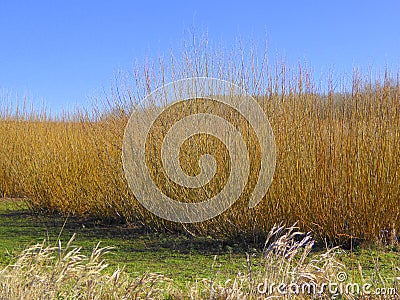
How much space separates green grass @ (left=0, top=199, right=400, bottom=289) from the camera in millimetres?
3826

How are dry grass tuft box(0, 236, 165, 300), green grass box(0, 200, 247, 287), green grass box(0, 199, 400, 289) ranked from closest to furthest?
dry grass tuft box(0, 236, 165, 300) < green grass box(0, 199, 400, 289) < green grass box(0, 200, 247, 287)

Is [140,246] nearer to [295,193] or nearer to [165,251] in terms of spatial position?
[165,251]

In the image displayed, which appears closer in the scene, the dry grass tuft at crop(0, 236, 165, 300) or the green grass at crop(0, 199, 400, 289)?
the dry grass tuft at crop(0, 236, 165, 300)

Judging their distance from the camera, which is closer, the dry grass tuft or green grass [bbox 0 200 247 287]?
the dry grass tuft

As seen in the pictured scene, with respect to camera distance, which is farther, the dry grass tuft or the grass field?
the grass field

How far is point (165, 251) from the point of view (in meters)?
4.65

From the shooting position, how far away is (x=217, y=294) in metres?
2.73

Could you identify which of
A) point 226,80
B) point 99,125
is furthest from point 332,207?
point 99,125

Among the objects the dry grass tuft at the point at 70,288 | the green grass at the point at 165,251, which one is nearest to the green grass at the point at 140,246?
the green grass at the point at 165,251

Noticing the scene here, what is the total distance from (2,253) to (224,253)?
6.53 ft

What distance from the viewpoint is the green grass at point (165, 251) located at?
3826 millimetres

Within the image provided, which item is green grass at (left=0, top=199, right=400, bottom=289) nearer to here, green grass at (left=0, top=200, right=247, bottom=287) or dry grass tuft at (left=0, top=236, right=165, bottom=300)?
green grass at (left=0, top=200, right=247, bottom=287)

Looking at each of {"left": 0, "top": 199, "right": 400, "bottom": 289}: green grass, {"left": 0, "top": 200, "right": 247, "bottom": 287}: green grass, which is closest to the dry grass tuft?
{"left": 0, "top": 199, "right": 400, "bottom": 289}: green grass

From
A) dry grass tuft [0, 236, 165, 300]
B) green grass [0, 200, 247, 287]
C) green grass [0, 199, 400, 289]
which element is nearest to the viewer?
dry grass tuft [0, 236, 165, 300]
